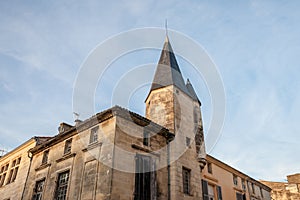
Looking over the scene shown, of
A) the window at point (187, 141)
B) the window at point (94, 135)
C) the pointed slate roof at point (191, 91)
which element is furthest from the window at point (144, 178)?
the pointed slate roof at point (191, 91)

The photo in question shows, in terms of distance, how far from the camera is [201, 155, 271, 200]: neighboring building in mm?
18266

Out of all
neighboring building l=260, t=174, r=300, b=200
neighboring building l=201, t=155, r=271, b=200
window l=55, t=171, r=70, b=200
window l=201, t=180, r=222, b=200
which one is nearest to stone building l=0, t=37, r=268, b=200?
window l=55, t=171, r=70, b=200

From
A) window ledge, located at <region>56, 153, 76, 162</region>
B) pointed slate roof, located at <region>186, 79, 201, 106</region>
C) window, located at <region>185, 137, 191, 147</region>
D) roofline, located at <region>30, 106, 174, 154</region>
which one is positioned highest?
pointed slate roof, located at <region>186, 79, 201, 106</region>

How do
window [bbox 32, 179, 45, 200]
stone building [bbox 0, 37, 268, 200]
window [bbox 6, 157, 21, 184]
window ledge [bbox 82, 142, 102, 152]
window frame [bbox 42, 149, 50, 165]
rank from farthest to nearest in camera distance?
window [bbox 6, 157, 21, 184]
window frame [bbox 42, 149, 50, 165]
window [bbox 32, 179, 45, 200]
window ledge [bbox 82, 142, 102, 152]
stone building [bbox 0, 37, 268, 200]

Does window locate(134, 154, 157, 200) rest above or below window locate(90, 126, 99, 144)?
below

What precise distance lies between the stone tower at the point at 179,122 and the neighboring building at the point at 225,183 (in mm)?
2564

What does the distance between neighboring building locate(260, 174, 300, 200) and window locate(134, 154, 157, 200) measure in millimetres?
26212

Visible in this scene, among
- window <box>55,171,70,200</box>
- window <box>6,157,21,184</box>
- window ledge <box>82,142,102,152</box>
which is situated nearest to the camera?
window ledge <box>82,142,102,152</box>

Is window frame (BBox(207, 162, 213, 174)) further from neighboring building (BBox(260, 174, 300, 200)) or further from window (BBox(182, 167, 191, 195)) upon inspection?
neighboring building (BBox(260, 174, 300, 200))

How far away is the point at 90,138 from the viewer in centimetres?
1349

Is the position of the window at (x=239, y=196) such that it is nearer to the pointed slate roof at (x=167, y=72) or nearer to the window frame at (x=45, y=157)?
the pointed slate roof at (x=167, y=72)

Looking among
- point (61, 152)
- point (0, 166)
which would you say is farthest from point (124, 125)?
point (0, 166)

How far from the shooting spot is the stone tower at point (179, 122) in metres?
13.9

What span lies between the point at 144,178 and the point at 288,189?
91.4ft
